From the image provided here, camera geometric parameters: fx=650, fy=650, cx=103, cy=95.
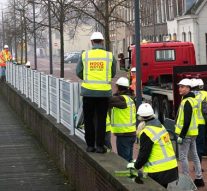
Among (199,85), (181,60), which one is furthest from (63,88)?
(181,60)

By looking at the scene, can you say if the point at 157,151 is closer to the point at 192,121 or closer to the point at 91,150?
the point at 91,150

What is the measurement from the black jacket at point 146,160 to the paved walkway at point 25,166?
2864 millimetres

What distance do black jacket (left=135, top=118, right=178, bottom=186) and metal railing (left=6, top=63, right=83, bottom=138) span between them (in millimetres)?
2954

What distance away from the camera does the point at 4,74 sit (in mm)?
31578

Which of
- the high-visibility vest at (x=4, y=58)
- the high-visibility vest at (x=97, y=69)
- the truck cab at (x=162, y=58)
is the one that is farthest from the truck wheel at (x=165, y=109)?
the high-visibility vest at (x=4, y=58)

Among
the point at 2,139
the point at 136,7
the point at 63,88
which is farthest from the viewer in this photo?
the point at 2,139

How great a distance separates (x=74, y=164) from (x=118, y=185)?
3.00m

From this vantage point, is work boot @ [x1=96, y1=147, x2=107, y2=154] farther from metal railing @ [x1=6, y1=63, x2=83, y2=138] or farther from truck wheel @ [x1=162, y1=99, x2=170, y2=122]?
truck wheel @ [x1=162, y1=99, x2=170, y2=122]

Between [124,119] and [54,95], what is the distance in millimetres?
3357

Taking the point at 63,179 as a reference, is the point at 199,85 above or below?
above

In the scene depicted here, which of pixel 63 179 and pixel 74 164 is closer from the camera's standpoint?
pixel 74 164

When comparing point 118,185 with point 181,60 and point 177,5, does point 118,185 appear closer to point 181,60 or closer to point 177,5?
point 181,60

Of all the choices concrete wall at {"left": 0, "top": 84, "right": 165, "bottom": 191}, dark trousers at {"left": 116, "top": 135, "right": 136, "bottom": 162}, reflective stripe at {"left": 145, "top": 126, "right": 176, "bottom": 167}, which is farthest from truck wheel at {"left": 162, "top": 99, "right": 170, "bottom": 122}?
reflective stripe at {"left": 145, "top": 126, "right": 176, "bottom": 167}

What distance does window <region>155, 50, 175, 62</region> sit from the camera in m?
22.0
